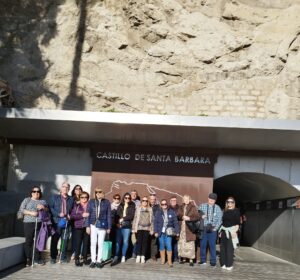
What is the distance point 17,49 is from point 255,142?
387 inches

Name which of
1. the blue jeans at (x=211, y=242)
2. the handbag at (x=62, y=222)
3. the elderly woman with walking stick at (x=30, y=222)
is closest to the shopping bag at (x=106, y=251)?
the handbag at (x=62, y=222)

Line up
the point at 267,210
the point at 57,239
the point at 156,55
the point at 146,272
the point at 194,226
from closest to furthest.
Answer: the point at 146,272
the point at 57,239
the point at 194,226
the point at 267,210
the point at 156,55

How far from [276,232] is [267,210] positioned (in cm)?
161

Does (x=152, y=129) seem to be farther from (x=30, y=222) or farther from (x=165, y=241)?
(x=30, y=222)

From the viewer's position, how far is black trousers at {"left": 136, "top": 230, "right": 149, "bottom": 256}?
32.4ft

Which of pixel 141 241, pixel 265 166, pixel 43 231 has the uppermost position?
pixel 265 166

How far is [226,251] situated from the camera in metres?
9.91

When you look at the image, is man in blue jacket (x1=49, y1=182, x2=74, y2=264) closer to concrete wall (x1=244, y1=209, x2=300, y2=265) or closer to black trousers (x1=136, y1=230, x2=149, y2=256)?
black trousers (x1=136, y1=230, x2=149, y2=256)

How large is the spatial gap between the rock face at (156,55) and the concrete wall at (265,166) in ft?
10.4

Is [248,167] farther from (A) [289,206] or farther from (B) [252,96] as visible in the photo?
(B) [252,96]

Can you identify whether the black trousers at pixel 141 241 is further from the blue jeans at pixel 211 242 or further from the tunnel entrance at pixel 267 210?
the tunnel entrance at pixel 267 210

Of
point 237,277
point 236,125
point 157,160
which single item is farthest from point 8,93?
point 237,277

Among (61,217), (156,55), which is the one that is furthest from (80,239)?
(156,55)

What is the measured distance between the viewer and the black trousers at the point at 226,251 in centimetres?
977
